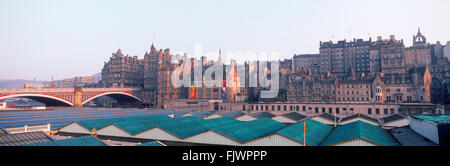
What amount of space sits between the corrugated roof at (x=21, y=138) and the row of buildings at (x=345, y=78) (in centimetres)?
10984

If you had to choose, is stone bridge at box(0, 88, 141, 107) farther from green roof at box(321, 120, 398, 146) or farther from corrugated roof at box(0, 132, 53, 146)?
green roof at box(321, 120, 398, 146)

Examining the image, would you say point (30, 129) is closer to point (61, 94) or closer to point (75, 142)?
point (75, 142)

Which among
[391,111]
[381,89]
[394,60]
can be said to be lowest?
[391,111]

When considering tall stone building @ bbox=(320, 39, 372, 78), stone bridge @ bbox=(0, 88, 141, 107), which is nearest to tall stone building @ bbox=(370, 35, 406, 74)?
tall stone building @ bbox=(320, 39, 372, 78)

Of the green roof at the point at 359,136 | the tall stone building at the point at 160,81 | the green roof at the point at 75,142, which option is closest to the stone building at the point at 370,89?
the tall stone building at the point at 160,81

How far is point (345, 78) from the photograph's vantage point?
15050 centimetres

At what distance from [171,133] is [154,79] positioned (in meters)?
157

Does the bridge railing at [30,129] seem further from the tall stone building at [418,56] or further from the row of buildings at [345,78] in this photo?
→ the tall stone building at [418,56]

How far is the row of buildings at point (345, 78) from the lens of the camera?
379 ft

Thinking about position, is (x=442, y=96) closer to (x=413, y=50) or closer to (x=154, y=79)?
(x=413, y=50)

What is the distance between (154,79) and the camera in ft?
630

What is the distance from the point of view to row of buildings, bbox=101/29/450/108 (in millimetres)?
115375
